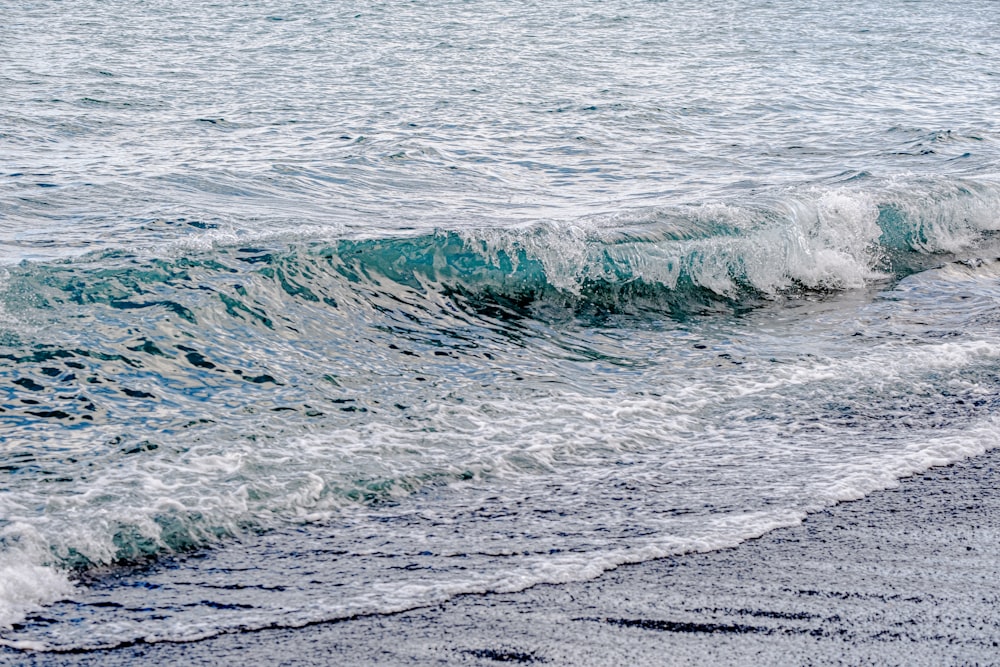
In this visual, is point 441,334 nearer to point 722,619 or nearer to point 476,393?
point 476,393

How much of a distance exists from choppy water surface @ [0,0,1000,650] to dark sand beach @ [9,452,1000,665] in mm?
125

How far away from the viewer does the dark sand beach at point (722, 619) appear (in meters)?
3.07

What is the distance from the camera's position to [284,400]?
5074mm

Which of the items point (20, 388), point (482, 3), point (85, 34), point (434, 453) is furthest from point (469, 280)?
point (482, 3)

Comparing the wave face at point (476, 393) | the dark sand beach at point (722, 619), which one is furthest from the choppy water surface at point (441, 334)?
the dark sand beach at point (722, 619)

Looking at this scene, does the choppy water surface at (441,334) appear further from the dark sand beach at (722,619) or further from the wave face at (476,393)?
the dark sand beach at (722,619)

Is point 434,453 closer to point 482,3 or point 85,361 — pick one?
point 85,361

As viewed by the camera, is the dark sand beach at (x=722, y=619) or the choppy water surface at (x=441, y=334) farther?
the choppy water surface at (x=441, y=334)

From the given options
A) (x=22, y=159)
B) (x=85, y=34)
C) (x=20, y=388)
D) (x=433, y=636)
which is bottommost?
(x=433, y=636)

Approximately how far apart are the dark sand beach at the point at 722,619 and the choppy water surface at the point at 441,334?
13 centimetres

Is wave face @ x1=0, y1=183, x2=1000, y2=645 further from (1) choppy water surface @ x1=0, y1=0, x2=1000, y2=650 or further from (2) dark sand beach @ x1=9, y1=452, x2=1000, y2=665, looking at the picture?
(2) dark sand beach @ x1=9, y1=452, x2=1000, y2=665

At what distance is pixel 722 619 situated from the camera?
3.27m

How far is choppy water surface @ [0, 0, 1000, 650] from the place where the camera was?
376 centimetres

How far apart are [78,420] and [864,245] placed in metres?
6.14
